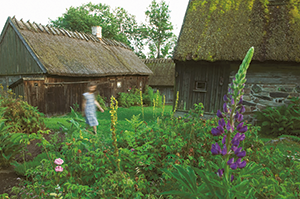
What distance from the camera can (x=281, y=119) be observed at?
6.21m

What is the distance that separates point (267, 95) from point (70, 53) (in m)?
11.4

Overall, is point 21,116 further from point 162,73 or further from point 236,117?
point 162,73

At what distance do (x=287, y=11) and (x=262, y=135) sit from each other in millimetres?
4985

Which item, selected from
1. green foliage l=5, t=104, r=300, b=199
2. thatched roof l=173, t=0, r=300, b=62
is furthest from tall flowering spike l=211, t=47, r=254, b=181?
thatched roof l=173, t=0, r=300, b=62

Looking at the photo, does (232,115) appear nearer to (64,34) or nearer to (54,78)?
(54,78)

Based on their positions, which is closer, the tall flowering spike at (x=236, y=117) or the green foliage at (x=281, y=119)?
the tall flowering spike at (x=236, y=117)

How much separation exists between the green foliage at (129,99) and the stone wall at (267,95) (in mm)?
10051

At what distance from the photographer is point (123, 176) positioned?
1.92 m

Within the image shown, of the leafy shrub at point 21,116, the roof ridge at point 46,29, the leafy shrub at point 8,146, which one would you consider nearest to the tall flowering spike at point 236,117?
the leafy shrub at point 8,146

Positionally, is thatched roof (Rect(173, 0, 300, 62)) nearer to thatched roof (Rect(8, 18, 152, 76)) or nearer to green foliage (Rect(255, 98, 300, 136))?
green foliage (Rect(255, 98, 300, 136))

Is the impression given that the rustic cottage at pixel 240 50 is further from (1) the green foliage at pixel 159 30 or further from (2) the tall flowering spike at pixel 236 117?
(1) the green foliage at pixel 159 30

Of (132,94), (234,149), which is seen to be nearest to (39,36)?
(132,94)

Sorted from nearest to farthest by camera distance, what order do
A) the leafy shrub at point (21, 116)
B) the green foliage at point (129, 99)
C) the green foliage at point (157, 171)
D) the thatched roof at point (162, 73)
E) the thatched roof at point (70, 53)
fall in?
Answer: the green foliage at point (157, 171)
the leafy shrub at point (21, 116)
the thatched roof at point (70, 53)
the green foliage at point (129, 99)
the thatched roof at point (162, 73)

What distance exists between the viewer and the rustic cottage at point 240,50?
22.2 ft
